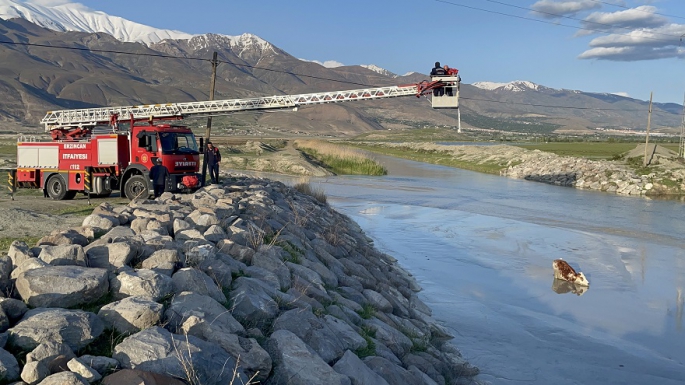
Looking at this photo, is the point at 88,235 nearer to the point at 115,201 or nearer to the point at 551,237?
the point at 115,201

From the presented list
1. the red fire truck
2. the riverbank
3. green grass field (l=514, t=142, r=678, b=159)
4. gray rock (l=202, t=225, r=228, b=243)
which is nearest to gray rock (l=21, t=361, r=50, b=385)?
gray rock (l=202, t=225, r=228, b=243)

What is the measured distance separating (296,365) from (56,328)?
2.36 metres

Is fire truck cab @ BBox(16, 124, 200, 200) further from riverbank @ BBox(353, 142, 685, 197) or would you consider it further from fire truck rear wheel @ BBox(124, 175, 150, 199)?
riverbank @ BBox(353, 142, 685, 197)

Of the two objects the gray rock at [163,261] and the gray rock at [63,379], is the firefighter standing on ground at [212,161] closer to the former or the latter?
the gray rock at [163,261]

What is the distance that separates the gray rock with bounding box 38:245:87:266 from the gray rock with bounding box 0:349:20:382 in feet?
7.24

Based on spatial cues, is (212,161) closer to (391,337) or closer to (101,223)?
(101,223)

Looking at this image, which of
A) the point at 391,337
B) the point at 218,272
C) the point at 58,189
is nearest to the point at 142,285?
the point at 218,272

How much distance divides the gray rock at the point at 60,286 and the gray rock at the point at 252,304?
1.54 meters

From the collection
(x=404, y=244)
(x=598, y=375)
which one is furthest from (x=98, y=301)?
(x=404, y=244)

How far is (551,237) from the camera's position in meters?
22.9

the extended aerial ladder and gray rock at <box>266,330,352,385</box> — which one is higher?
the extended aerial ladder

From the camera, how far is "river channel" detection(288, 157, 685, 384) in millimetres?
10688

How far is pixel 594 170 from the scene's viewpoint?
48.2 metres

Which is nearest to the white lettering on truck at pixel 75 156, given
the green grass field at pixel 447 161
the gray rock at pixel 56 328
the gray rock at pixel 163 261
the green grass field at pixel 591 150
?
the gray rock at pixel 163 261
